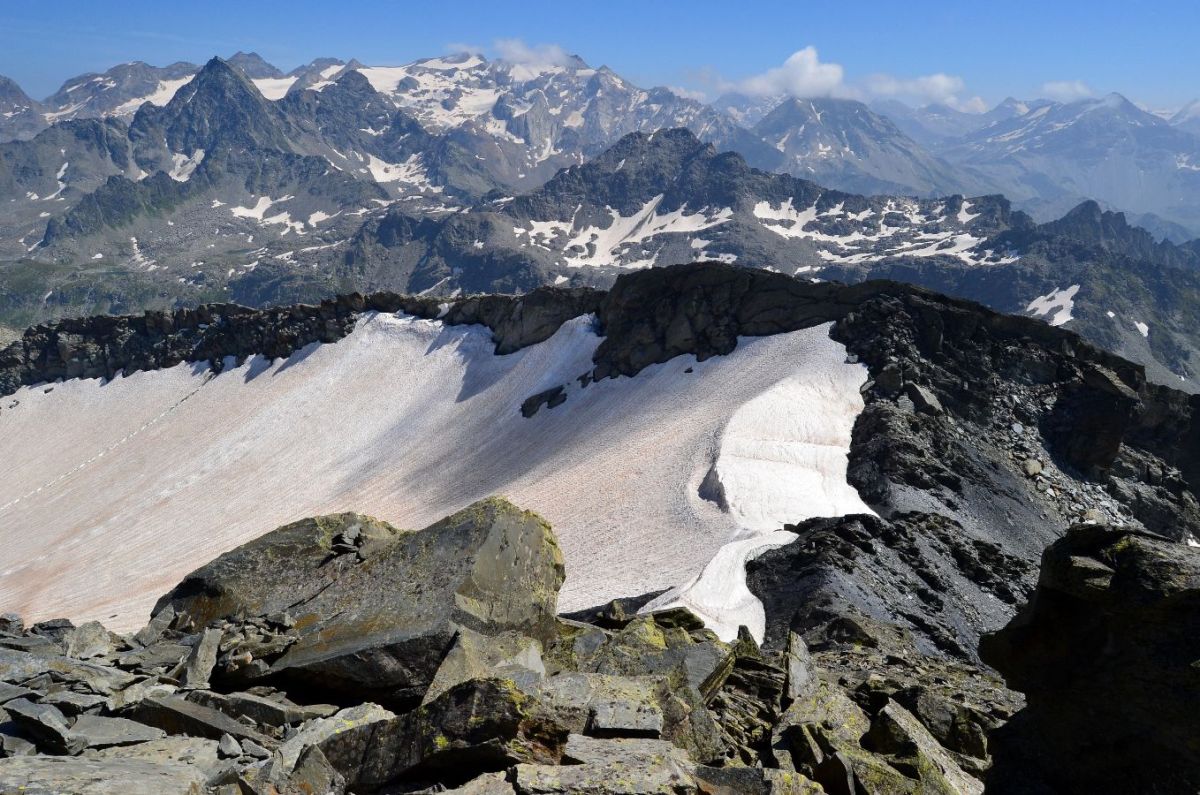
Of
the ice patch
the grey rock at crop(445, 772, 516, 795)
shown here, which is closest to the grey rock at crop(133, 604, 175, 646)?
the grey rock at crop(445, 772, 516, 795)

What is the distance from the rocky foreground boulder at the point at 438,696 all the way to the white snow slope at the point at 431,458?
2057 cm

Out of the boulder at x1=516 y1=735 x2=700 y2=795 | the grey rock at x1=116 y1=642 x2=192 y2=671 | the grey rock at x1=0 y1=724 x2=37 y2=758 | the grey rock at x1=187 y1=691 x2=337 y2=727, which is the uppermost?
the grey rock at x1=0 y1=724 x2=37 y2=758

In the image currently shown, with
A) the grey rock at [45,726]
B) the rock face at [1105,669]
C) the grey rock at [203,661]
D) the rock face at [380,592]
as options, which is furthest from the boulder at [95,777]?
the rock face at [1105,669]

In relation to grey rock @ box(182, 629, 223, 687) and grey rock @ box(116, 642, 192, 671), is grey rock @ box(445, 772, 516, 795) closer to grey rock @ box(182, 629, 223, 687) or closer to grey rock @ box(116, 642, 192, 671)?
grey rock @ box(182, 629, 223, 687)

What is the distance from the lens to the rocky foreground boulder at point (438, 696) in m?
11.4

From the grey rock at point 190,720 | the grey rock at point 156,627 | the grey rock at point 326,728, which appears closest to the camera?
the grey rock at point 326,728

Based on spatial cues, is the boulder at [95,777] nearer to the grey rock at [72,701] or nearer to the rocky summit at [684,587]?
the rocky summit at [684,587]

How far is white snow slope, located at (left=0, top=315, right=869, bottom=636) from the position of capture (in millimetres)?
56406

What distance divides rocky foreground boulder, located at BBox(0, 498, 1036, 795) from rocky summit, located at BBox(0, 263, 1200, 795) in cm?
7

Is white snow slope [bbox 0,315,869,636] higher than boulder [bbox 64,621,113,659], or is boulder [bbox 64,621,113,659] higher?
boulder [bbox 64,621,113,659]

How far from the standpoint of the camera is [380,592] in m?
18.1

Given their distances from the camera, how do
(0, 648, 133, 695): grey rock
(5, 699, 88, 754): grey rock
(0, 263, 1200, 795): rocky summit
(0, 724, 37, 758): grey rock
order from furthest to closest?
(0, 648, 133, 695): grey rock < (0, 263, 1200, 795): rocky summit < (5, 699, 88, 754): grey rock < (0, 724, 37, 758): grey rock

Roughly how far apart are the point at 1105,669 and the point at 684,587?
28.3 m

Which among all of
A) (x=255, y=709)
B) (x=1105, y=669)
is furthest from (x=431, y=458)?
(x=1105, y=669)
